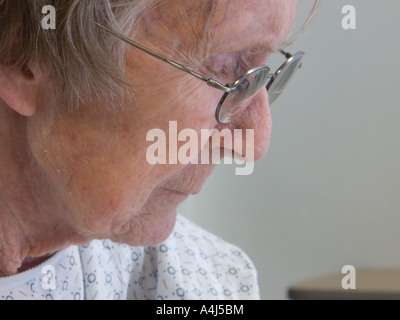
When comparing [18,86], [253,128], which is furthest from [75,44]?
[253,128]

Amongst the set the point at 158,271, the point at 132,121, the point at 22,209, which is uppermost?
the point at 132,121

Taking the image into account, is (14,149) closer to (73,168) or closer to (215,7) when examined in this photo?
(73,168)

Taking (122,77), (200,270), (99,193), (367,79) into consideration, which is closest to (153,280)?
A: (200,270)

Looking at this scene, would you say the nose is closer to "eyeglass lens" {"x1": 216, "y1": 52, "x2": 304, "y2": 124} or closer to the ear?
"eyeglass lens" {"x1": 216, "y1": 52, "x2": 304, "y2": 124}

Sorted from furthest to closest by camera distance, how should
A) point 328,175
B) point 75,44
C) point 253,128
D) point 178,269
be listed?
point 328,175
point 178,269
point 253,128
point 75,44

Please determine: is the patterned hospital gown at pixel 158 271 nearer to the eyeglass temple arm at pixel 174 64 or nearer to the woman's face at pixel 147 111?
the woman's face at pixel 147 111

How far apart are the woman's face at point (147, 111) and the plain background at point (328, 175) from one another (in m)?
1.06

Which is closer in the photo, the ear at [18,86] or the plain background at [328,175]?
the ear at [18,86]

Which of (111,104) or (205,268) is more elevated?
(111,104)

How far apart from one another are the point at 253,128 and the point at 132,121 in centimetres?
18

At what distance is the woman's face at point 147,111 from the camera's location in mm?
657

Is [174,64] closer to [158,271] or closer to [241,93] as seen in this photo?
[241,93]

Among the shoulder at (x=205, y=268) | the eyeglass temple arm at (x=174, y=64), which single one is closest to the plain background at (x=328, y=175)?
the shoulder at (x=205, y=268)

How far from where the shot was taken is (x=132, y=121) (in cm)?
69
